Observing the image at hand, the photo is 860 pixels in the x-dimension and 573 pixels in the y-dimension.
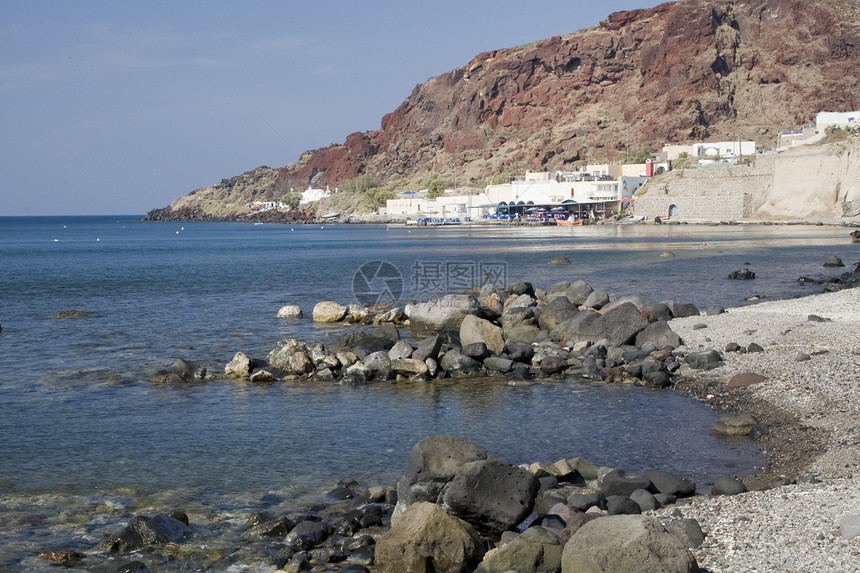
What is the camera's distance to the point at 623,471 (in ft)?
34.1

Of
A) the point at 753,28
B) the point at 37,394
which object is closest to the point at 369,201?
the point at 753,28

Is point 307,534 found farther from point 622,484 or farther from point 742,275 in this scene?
point 742,275

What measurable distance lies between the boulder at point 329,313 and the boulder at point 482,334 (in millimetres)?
8015

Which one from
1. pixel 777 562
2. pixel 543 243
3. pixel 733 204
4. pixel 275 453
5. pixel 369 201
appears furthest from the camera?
pixel 369 201

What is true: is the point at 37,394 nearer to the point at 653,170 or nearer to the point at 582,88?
the point at 653,170

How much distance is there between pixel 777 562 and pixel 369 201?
17750 centimetres

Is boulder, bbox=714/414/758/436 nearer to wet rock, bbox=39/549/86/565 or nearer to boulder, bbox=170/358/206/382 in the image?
wet rock, bbox=39/549/86/565

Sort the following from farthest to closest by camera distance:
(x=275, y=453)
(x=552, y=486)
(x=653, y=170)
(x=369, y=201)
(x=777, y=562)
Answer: (x=369, y=201) → (x=653, y=170) → (x=275, y=453) → (x=552, y=486) → (x=777, y=562)

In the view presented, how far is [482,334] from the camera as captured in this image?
19.8 metres

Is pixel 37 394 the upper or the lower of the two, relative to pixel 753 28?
lower

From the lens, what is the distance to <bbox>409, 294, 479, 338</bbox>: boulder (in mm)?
22391

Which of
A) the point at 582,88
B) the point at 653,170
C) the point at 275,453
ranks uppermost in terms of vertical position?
the point at 582,88

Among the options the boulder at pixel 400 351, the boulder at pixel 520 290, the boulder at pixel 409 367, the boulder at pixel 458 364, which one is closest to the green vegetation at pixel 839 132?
the boulder at pixel 520 290
